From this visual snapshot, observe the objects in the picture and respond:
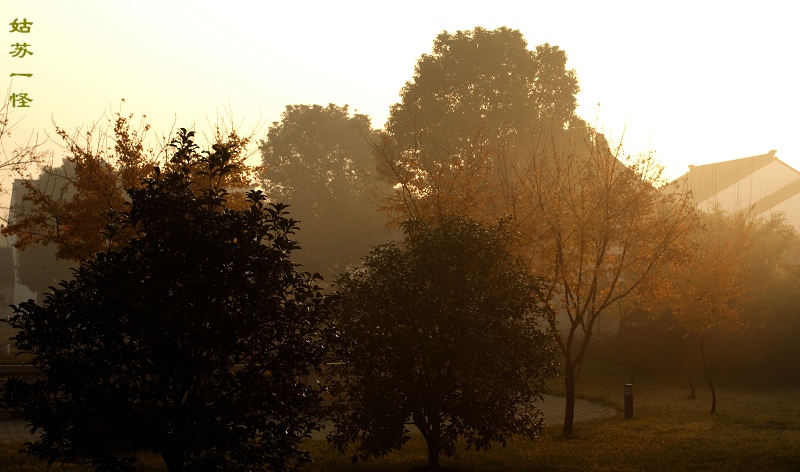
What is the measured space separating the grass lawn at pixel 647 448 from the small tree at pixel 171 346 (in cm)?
512

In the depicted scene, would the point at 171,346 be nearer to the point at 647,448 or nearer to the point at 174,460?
the point at 174,460

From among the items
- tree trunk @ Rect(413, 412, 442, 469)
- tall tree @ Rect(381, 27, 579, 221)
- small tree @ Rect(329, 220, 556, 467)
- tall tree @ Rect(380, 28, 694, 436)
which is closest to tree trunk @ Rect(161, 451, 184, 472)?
small tree @ Rect(329, 220, 556, 467)

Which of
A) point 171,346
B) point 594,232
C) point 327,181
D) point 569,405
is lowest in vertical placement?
point 569,405

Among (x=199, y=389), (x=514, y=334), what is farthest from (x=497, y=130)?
(x=199, y=389)

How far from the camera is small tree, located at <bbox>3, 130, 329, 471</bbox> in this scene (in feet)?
26.6

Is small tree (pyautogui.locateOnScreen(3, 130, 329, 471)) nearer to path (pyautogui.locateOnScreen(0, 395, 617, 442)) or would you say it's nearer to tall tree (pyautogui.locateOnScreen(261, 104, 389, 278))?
path (pyautogui.locateOnScreen(0, 395, 617, 442))

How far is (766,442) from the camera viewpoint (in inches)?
663

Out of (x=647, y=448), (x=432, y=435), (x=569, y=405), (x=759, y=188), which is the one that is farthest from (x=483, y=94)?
(x=432, y=435)

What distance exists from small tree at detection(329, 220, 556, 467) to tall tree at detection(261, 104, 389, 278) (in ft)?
149

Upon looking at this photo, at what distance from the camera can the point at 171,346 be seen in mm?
8094

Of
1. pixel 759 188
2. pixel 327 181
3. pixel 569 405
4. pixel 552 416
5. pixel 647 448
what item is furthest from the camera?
pixel 327 181

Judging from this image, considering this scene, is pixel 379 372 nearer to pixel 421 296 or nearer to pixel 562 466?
pixel 421 296

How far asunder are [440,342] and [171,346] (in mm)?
5513

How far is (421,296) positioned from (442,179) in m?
10.9
